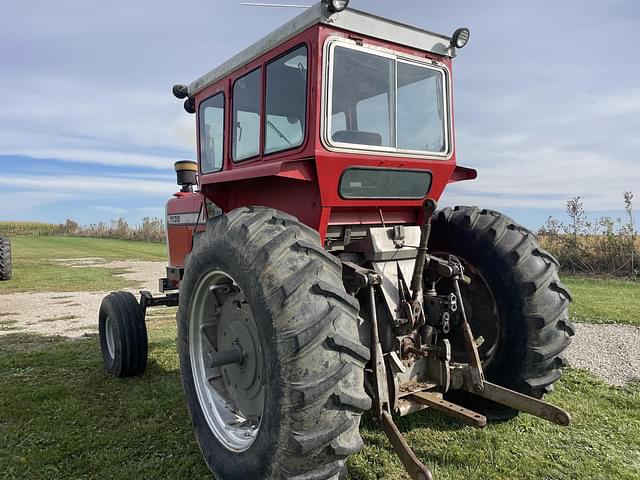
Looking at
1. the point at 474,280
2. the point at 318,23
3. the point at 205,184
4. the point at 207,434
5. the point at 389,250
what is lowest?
the point at 207,434

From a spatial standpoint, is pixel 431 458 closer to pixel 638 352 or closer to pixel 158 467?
pixel 158 467

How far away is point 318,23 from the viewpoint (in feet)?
9.23

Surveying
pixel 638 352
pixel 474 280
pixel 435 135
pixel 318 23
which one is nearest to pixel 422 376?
pixel 474 280

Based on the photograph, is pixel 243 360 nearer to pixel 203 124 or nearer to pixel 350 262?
pixel 350 262

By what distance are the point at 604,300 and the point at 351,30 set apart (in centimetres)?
813

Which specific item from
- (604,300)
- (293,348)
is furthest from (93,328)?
(604,300)

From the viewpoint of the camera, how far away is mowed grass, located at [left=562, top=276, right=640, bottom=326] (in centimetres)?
742

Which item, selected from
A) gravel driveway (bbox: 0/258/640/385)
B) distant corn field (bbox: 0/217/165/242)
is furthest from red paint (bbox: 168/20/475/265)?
distant corn field (bbox: 0/217/165/242)

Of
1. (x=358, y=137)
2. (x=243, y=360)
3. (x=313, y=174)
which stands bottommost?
(x=243, y=360)

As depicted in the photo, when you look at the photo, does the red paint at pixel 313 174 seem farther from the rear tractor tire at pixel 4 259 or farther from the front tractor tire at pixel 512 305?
the rear tractor tire at pixel 4 259

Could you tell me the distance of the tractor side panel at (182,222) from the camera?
15.2 feet

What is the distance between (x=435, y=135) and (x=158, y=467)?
2.96 meters

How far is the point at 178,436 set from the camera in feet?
11.4

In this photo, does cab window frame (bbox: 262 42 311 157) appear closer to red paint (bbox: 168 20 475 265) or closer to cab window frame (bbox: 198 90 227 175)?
red paint (bbox: 168 20 475 265)
